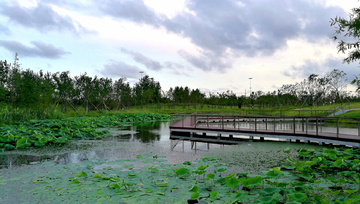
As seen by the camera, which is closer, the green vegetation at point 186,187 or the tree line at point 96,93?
the green vegetation at point 186,187

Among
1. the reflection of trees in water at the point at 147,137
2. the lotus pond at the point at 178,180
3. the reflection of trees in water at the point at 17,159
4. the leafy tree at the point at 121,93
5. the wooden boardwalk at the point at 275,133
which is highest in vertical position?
the leafy tree at the point at 121,93

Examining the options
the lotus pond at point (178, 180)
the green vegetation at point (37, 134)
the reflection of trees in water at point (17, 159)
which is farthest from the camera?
the green vegetation at point (37, 134)

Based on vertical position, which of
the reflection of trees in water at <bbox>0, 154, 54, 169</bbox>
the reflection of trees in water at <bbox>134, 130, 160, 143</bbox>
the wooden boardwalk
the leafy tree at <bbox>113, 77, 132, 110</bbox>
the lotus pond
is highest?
the leafy tree at <bbox>113, 77, 132, 110</bbox>

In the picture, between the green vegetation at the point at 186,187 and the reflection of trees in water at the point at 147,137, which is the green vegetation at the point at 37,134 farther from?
the green vegetation at the point at 186,187

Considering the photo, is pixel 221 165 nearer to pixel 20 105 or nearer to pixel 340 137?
pixel 340 137

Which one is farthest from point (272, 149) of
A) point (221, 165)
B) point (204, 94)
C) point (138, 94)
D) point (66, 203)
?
point (204, 94)

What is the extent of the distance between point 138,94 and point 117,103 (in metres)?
6.36

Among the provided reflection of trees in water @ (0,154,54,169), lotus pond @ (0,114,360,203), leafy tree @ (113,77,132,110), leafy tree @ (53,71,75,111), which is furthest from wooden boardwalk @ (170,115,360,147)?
leafy tree @ (113,77,132,110)

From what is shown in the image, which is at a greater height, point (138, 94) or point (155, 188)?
point (138, 94)

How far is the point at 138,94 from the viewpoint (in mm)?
52562

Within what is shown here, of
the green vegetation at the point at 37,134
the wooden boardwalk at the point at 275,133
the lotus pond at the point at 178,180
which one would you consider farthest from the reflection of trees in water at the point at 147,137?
the lotus pond at the point at 178,180

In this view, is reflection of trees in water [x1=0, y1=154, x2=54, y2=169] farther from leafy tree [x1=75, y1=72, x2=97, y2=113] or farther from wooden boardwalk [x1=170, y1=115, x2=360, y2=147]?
leafy tree [x1=75, y1=72, x2=97, y2=113]

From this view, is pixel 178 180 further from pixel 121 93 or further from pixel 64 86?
pixel 121 93

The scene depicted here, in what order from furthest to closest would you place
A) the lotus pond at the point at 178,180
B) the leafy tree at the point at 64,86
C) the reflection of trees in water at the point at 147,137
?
the leafy tree at the point at 64,86
the reflection of trees in water at the point at 147,137
the lotus pond at the point at 178,180
